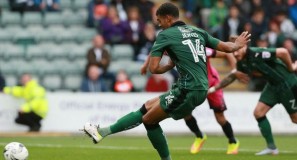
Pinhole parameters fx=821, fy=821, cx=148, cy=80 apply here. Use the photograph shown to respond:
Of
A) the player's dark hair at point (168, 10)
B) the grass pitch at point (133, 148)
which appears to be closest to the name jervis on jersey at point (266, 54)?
the grass pitch at point (133, 148)

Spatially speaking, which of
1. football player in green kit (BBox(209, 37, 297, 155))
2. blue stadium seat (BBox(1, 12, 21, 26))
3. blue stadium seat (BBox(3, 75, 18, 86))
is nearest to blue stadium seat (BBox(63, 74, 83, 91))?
blue stadium seat (BBox(3, 75, 18, 86))

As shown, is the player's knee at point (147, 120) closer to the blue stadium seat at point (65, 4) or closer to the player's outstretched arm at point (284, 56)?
the player's outstretched arm at point (284, 56)

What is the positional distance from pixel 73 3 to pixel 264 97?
1131cm

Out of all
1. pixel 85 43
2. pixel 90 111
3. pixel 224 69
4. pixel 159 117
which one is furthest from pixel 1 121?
pixel 159 117

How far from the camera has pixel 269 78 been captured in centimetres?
1438

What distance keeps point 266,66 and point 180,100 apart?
3.82 metres

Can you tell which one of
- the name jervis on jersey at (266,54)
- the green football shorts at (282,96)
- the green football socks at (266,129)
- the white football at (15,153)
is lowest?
the green football socks at (266,129)

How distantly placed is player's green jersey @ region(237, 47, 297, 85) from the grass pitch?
1.33 metres

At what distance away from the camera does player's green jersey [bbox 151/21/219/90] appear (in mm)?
10641

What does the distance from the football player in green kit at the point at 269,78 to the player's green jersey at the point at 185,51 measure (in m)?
3.47

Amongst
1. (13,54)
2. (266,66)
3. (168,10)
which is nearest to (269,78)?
(266,66)

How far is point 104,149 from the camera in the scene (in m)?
15.3

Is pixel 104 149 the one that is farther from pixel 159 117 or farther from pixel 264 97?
pixel 159 117

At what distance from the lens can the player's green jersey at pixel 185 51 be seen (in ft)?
34.9
